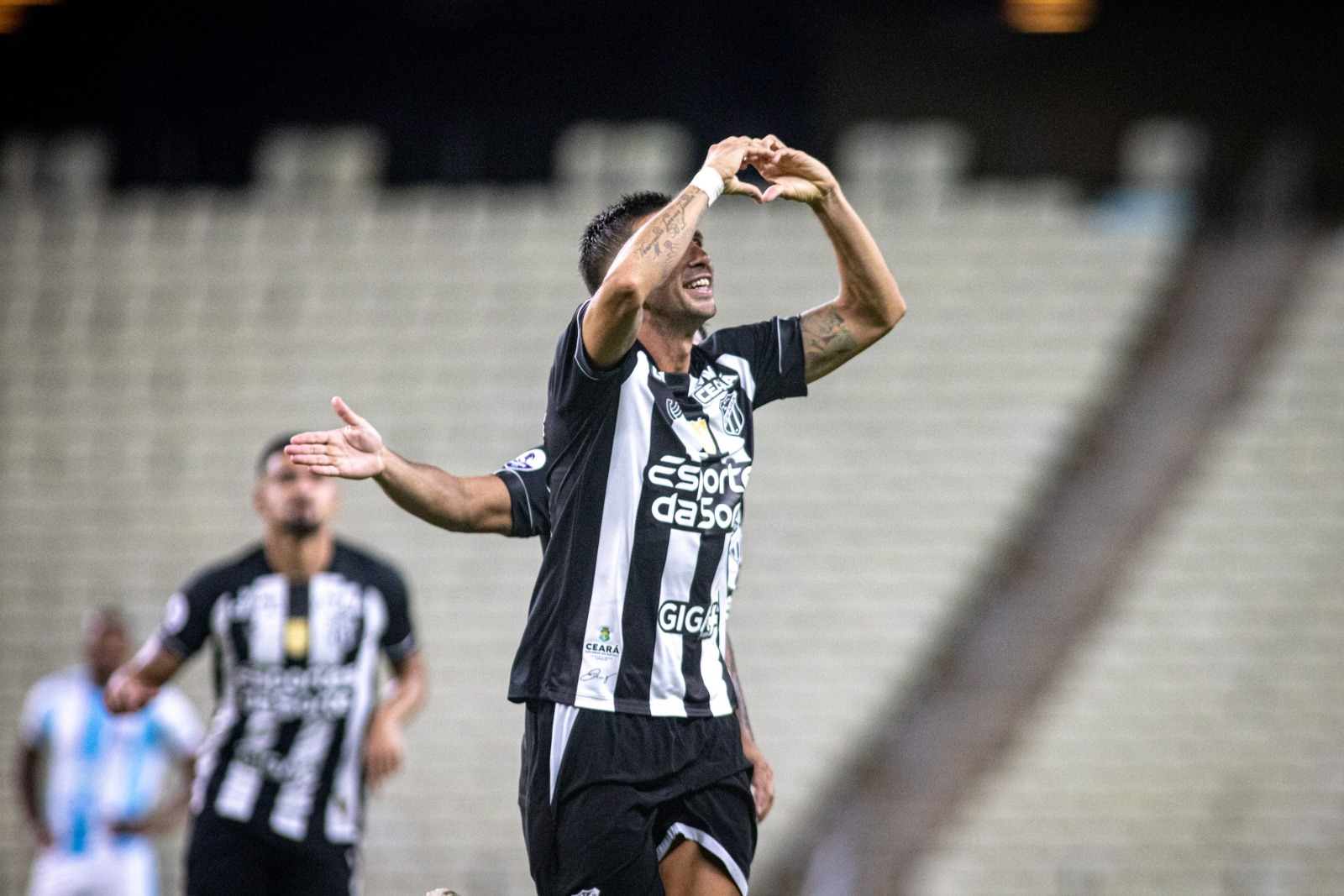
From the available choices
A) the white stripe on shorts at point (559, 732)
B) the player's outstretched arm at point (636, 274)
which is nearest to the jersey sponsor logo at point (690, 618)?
the white stripe on shorts at point (559, 732)

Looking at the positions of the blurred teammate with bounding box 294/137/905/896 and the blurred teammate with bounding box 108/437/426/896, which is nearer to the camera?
the blurred teammate with bounding box 294/137/905/896

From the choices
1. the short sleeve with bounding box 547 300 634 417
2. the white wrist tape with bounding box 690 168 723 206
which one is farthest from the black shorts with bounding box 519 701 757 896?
the white wrist tape with bounding box 690 168 723 206

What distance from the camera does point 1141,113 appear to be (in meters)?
14.3

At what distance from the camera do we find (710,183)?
3324 millimetres

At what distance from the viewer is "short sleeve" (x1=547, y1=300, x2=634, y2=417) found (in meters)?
3.27

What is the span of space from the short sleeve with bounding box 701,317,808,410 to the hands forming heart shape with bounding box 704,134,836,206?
1.09 feet

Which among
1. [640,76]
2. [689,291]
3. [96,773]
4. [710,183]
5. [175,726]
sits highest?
[640,76]

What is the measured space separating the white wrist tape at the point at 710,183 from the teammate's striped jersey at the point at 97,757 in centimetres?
496

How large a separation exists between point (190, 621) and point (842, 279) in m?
2.65

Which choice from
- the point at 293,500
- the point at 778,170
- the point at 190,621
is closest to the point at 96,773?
the point at 190,621

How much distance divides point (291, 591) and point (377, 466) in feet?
6.79

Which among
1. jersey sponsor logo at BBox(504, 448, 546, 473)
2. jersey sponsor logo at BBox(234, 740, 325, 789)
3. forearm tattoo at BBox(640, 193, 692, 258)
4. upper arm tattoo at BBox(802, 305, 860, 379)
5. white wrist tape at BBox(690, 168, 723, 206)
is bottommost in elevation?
jersey sponsor logo at BBox(234, 740, 325, 789)

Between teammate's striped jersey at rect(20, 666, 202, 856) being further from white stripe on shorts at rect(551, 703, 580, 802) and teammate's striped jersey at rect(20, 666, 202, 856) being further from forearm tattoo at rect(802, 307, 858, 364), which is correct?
forearm tattoo at rect(802, 307, 858, 364)

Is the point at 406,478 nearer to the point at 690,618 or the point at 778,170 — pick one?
the point at 690,618
